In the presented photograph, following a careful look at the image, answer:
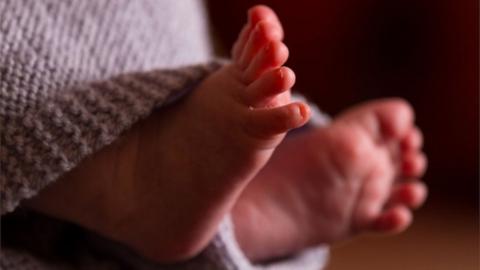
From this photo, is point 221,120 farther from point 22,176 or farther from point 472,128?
point 472,128

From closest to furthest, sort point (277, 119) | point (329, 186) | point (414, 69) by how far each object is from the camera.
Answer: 1. point (277, 119)
2. point (329, 186)
3. point (414, 69)

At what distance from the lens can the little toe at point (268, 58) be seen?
40cm

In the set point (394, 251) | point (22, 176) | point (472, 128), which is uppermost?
point (22, 176)

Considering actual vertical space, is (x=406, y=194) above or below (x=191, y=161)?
below

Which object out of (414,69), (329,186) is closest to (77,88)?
(329,186)

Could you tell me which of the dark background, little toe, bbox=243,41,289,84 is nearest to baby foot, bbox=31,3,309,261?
little toe, bbox=243,41,289,84

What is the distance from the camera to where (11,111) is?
45cm

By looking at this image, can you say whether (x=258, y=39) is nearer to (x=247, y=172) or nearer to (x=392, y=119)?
(x=247, y=172)

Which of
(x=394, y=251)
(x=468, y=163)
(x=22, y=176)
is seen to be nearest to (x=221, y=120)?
(x=22, y=176)

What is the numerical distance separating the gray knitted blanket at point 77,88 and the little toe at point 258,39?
0.20 ft

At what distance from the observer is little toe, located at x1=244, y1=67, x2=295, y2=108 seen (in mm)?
391

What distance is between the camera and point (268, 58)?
0.40 m

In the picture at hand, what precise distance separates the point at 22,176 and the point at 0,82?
0.06 meters

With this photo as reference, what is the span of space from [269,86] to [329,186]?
7.6 inches
